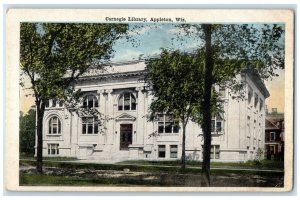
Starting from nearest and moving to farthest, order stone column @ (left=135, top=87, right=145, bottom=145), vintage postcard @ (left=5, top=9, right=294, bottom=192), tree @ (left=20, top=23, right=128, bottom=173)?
vintage postcard @ (left=5, top=9, right=294, bottom=192), tree @ (left=20, top=23, right=128, bottom=173), stone column @ (left=135, top=87, right=145, bottom=145)

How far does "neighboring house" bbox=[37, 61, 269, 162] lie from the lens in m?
8.76

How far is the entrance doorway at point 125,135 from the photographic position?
8750 millimetres

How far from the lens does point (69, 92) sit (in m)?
8.88

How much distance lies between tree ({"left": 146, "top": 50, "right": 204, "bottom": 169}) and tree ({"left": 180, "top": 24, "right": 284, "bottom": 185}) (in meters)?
0.11

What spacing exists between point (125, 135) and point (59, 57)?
1265 mm

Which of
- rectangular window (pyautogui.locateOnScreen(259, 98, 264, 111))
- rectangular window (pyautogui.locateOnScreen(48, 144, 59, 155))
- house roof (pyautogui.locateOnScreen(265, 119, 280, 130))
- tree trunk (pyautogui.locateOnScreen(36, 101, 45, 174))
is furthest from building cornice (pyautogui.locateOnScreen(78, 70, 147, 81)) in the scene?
house roof (pyautogui.locateOnScreen(265, 119, 280, 130))

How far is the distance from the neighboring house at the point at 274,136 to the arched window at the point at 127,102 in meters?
1.64

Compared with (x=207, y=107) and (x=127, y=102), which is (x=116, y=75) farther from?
(x=207, y=107)

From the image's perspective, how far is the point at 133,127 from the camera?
29.0ft

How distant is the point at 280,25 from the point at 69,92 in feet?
8.82

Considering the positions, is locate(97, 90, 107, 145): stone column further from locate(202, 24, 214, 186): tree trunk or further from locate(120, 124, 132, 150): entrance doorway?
locate(202, 24, 214, 186): tree trunk

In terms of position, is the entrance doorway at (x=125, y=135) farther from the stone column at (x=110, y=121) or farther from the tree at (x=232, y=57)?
the tree at (x=232, y=57)

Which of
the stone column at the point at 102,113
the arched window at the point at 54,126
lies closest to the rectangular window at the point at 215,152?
the stone column at the point at 102,113
